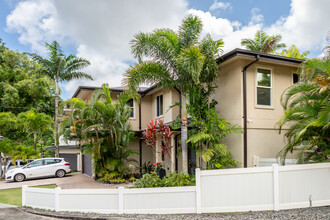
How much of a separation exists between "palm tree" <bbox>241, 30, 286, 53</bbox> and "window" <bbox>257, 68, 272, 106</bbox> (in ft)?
45.4

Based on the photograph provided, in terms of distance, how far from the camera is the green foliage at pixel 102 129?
12.9 m

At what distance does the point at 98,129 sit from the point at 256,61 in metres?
7.91

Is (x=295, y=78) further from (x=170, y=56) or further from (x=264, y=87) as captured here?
(x=170, y=56)

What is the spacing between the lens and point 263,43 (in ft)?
82.0

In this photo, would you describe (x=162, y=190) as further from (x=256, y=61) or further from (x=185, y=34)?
(x=256, y=61)

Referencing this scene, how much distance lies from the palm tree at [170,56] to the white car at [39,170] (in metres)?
11.8

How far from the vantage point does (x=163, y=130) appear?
9359 millimetres

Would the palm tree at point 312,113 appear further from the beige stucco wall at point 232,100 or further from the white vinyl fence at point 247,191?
the beige stucco wall at point 232,100

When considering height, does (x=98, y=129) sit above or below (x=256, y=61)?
below

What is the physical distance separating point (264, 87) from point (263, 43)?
16.2 metres

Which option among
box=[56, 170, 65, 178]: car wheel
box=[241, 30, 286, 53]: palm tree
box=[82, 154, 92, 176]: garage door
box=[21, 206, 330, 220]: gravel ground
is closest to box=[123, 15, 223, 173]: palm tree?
box=[21, 206, 330, 220]: gravel ground

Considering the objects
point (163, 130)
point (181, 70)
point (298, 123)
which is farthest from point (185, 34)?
point (298, 123)

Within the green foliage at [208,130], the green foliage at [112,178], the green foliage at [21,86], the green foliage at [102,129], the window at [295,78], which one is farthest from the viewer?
the green foliage at [21,86]

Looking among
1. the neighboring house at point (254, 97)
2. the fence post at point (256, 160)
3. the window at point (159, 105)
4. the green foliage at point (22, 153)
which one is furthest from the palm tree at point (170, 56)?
the green foliage at point (22, 153)
